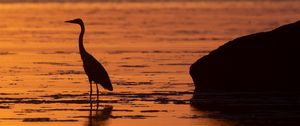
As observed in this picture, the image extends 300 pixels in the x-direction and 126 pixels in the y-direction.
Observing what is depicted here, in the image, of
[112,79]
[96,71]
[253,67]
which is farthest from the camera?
[112,79]

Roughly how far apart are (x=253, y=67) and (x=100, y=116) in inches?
198

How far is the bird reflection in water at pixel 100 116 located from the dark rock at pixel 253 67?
3381 mm

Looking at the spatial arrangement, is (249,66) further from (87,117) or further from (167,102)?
(87,117)

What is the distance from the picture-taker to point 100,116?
18406mm

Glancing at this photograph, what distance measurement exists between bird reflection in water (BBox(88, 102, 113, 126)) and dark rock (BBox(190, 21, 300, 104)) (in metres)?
3.38

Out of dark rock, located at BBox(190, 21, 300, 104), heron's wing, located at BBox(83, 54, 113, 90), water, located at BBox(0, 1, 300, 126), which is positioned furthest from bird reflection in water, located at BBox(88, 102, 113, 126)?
dark rock, located at BBox(190, 21, 300, 104)

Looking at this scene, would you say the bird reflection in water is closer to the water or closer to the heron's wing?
the water

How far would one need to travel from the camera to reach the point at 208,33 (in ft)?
143

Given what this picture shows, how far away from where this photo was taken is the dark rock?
73.3 ft

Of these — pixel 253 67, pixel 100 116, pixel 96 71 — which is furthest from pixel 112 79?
pixel 100 116

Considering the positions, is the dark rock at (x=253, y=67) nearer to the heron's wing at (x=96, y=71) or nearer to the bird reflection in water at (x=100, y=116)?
the heron's wing at (x=96, y=71)

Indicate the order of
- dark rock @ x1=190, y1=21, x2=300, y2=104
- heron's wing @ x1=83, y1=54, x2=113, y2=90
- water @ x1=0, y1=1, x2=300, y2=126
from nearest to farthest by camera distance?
1. water @ x1=0, y1=1, x2=300, y2=126
2. heron's wing @ x1=83, y1=54, x2=113, y2=90
3. dark rock @ x1=190, y1=21, x2=300, y2=104

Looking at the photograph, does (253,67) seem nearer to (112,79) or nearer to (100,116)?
(112,79)

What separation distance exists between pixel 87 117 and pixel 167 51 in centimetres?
1553
